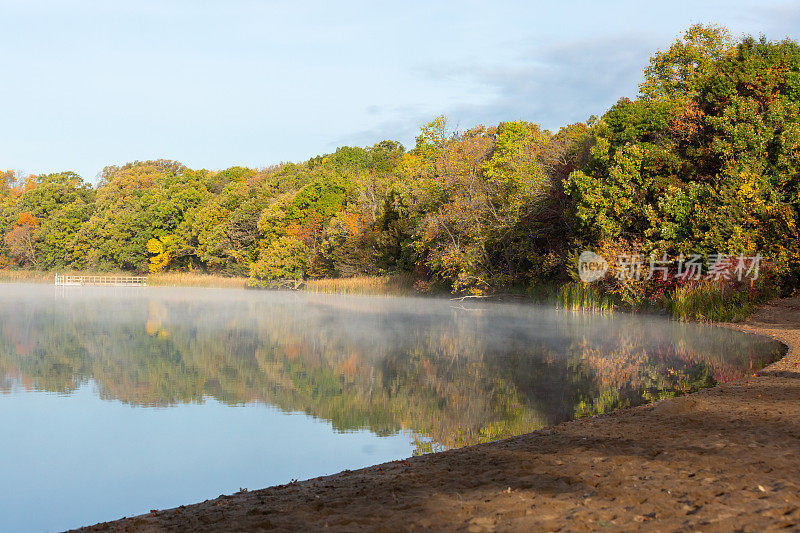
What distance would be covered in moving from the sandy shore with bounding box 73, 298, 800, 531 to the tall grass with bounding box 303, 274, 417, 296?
37.8 meters

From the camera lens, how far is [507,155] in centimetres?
3806

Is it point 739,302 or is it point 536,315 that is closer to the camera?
point 739,302

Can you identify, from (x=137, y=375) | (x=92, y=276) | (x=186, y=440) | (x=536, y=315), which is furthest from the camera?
(x=92, y=276)

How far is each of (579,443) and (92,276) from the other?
239 ft

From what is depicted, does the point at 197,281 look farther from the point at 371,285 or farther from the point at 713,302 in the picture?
the point at 713,302

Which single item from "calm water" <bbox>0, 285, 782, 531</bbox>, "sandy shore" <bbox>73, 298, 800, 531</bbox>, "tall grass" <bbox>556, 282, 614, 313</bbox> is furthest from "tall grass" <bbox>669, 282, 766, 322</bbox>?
"sandy shore" <bbox>73, 298, 800, 531</bbox>

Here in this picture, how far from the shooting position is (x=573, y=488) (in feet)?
17.0

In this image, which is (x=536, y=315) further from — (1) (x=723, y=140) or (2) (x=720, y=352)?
(2) (x=720, y=352)

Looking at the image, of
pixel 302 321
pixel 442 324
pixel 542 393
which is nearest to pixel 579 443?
pixel 542 393

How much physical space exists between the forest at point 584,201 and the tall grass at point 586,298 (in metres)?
0.12

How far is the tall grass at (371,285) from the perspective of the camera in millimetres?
45812

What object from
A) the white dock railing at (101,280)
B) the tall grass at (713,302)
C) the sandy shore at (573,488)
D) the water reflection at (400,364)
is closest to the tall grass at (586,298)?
the water reflection at (400,364)

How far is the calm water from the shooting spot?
7793mm

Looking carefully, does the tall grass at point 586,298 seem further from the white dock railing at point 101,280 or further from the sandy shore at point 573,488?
the white dock railing at point 101,280
